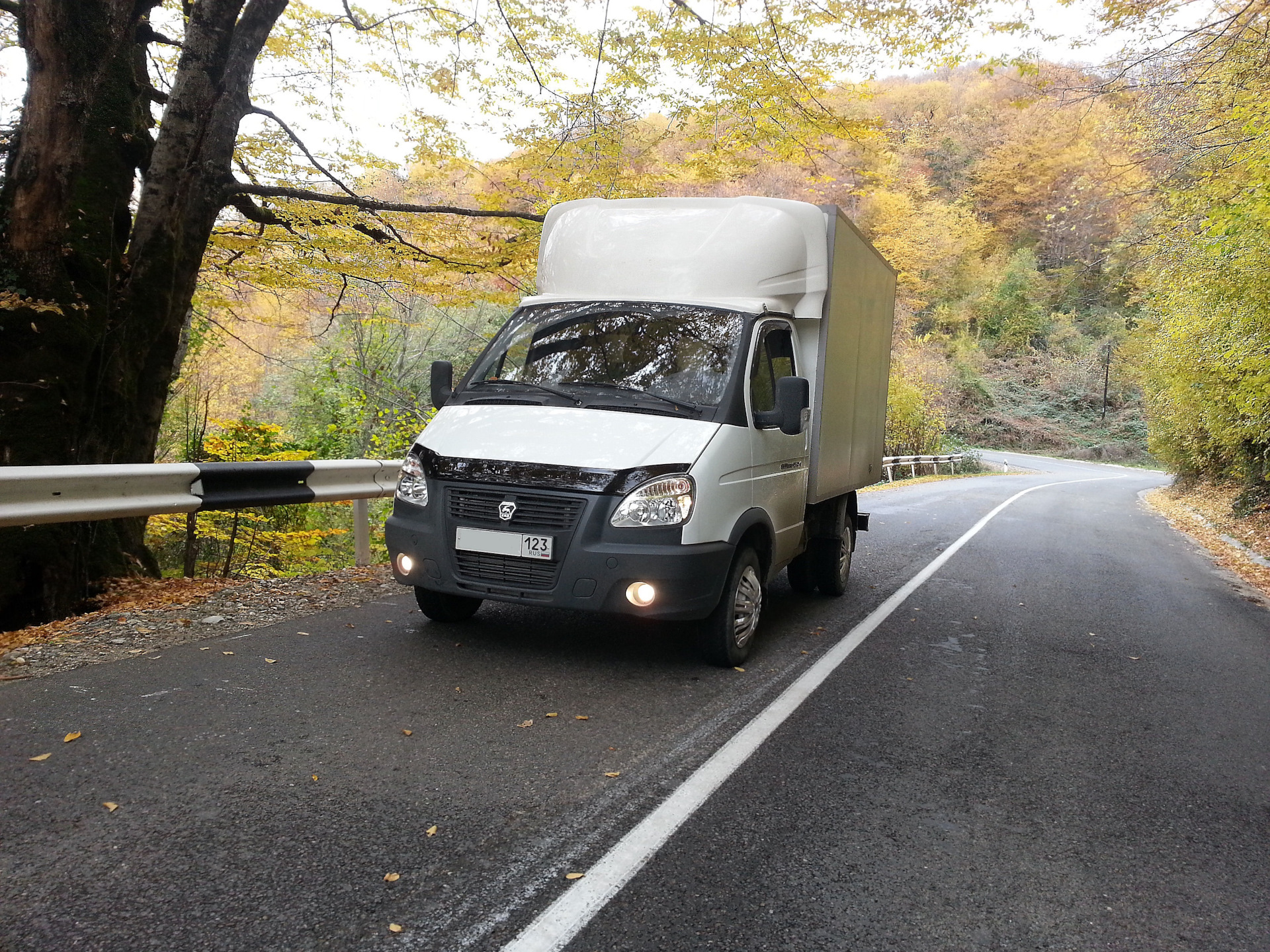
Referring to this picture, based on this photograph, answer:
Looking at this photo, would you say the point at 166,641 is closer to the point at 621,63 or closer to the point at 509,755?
the point at 509,755

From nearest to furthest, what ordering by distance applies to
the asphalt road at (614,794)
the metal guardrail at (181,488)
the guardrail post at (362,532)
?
the asphalt road at (614,794), the metal guardrail at (181,488), the guardrail post at (362,532)

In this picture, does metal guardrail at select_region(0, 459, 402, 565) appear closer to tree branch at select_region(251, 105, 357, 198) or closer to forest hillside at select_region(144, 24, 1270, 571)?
forest hillside at select_region(144, 24, 1270, 571)

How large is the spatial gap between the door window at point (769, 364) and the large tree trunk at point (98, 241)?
451cm

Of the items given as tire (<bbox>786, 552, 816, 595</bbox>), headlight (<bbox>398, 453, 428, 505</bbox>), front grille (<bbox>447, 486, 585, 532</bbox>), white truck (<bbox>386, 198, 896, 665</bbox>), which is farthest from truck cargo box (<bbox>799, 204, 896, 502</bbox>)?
headlight (<bbox>398, 453, 428, 505</bbox>)

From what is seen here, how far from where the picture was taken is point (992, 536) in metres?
12.8

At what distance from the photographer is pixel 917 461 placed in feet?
112

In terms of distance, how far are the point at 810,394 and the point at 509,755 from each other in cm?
357

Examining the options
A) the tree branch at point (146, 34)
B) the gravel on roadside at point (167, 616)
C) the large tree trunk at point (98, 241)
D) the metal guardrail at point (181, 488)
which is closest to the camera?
the gravel on roadside at point (167, 616)

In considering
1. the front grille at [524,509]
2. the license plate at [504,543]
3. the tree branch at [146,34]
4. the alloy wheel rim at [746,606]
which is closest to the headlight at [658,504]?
the front grille at [524,509]

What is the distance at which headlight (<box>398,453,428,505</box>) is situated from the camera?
15.7 ft

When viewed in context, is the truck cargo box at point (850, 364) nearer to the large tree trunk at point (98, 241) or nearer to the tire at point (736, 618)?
the tire at point (736, 618)

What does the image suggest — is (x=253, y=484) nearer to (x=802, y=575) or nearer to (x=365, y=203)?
(x=365, y=203)

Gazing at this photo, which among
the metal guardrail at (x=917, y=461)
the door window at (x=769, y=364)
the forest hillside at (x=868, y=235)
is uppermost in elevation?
the forest hillside at (x=868, y=235)

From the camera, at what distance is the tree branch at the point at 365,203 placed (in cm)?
770
